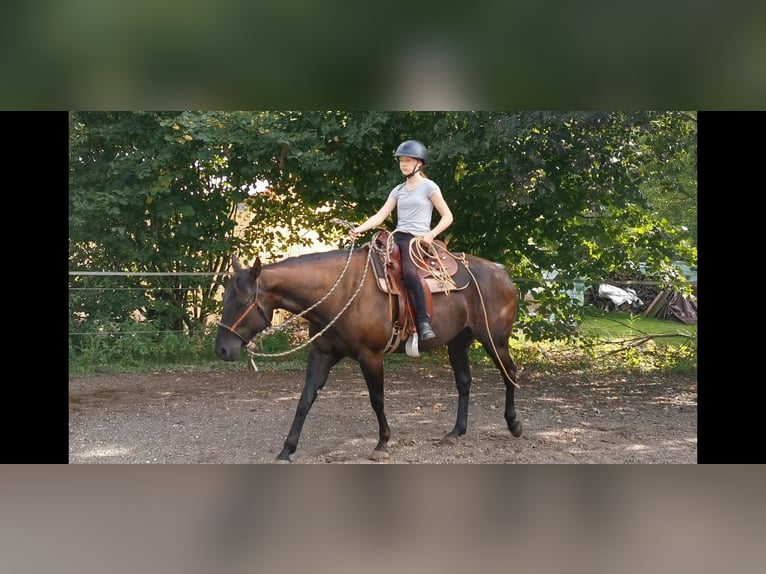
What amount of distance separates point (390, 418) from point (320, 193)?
10.7 ft

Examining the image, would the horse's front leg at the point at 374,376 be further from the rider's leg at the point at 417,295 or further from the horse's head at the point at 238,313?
the horse's head at the point at 238,313

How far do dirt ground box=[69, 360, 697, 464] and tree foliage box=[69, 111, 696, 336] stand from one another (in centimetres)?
133

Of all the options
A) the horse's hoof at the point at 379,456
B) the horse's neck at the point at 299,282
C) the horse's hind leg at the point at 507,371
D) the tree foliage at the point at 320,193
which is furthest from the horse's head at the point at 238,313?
the tree foliage at the point at 320,193

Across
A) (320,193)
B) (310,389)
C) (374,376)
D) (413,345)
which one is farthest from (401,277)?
(320,193)

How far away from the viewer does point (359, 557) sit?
3.29 m

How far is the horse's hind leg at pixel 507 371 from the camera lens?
5445 mm

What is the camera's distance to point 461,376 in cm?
556

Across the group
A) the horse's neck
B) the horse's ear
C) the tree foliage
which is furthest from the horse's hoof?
the tree foliage

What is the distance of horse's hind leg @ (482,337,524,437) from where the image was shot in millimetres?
5445

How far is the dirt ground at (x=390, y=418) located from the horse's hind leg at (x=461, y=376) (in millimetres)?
159
